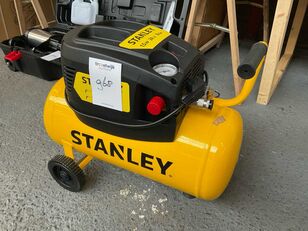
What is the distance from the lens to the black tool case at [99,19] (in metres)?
1.29

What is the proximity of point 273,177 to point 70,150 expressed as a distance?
0.66 metres

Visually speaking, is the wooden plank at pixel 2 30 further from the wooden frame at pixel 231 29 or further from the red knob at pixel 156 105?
the red knob at pixel 156 105

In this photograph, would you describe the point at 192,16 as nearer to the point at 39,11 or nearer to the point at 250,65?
the point at 250,65

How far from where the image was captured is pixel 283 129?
3.66 feet

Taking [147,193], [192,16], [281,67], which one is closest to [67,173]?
[147,193]

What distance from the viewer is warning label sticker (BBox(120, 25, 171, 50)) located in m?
0.62

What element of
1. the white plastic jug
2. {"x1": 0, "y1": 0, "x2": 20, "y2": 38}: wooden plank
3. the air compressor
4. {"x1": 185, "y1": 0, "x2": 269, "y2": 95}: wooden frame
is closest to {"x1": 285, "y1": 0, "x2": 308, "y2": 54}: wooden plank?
{"x1": 185, "y1": 0, "x2": 269, "y2": 95}: wooden frame

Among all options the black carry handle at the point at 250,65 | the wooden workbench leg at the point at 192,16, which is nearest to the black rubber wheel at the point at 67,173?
the black carry handle at the point at 250,65

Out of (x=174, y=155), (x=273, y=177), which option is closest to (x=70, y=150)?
(x=174, y=155)

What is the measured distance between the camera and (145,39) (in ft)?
2.10

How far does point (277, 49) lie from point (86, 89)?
2.67ft

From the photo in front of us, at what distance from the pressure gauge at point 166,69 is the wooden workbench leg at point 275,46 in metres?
0.65

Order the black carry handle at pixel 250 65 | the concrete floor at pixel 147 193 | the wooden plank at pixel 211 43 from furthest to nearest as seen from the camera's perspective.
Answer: the wooden plank at pixel 211 43 → the concrete floor at pixel 147 193 → the black carry handle at pixel 250 65

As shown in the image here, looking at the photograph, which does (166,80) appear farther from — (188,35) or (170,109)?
(188,35)
